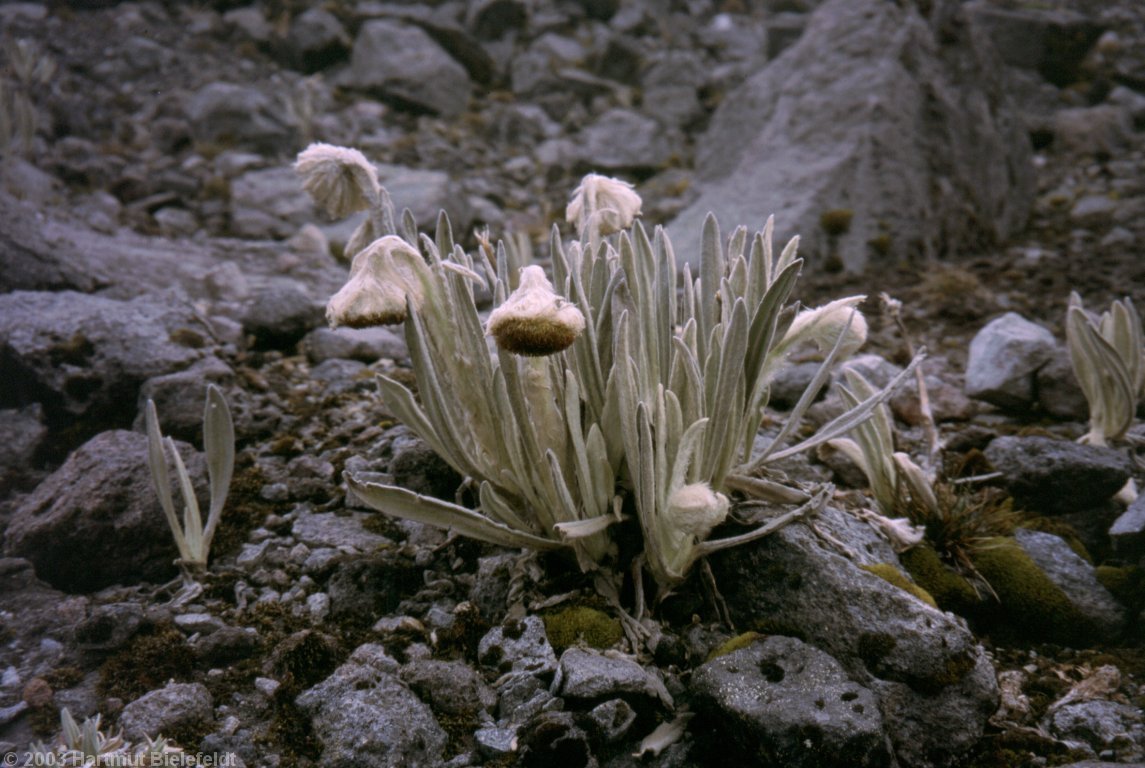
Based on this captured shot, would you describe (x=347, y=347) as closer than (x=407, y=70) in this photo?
Yes

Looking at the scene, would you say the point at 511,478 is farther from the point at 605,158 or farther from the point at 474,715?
the point at 605,158

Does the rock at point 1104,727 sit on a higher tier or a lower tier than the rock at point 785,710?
lower

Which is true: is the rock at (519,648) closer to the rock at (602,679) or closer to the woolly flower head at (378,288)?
the rock at (602,679)

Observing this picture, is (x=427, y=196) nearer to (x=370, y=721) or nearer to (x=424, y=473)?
(x=424, y=473)

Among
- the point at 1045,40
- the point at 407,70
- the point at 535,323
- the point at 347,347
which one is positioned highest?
the point at 407,70

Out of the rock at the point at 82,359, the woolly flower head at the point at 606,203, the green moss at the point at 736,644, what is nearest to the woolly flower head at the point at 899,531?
the green moss at the point at 736,644

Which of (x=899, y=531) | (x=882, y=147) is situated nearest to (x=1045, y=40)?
(x=882, y=147)

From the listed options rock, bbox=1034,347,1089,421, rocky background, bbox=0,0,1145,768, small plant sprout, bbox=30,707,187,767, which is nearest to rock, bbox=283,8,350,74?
rocky background, bbox=0,0,1145,768

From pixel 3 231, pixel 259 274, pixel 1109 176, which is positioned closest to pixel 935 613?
pixel 3 231
